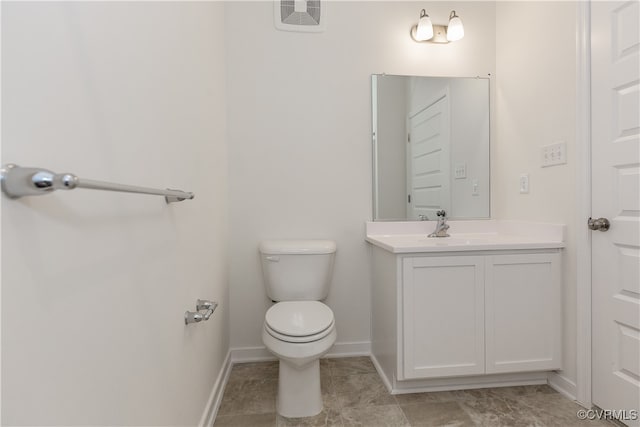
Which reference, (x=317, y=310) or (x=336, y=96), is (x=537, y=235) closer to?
(x=317, y=310)

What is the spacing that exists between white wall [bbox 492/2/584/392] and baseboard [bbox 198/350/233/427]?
1.73m

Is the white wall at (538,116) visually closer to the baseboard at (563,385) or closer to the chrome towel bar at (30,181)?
the baseboard at (563,385)

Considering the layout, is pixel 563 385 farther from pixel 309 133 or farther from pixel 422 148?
pixel 309 133

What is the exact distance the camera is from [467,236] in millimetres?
2104

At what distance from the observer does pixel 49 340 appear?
1.66 ft

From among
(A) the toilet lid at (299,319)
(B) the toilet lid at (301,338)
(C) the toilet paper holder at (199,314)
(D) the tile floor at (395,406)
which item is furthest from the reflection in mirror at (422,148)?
(C) the toilet paper holder at (199,314)

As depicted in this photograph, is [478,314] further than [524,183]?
No

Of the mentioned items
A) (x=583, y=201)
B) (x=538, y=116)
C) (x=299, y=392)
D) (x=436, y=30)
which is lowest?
(x=299, y=392)

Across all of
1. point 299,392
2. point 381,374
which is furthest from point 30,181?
point 381,374

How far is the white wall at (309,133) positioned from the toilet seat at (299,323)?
51 centimetres

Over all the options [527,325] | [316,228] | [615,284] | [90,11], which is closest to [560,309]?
[527,325]

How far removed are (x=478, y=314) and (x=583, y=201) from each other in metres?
0.71

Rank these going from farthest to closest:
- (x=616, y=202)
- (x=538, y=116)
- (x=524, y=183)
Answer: (x=524, y=183) < (x=538, y=116) < (x=616, y=202)

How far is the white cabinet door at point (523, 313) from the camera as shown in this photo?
1637 mm
